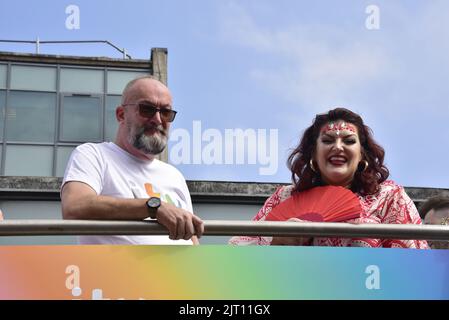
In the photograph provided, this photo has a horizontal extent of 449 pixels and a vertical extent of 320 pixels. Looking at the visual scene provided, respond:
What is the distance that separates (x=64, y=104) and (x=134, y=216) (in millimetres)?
19934

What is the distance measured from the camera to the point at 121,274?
288 cm

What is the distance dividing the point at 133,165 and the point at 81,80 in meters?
19.1

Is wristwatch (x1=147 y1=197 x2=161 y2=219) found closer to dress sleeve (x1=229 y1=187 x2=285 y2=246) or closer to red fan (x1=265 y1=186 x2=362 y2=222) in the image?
dress sleeve (x1=229 y1=187 x2=285 y2=246)

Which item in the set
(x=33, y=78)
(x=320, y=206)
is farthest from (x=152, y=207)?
(x=33, y=78)

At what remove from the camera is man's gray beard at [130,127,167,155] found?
3617 millimetres

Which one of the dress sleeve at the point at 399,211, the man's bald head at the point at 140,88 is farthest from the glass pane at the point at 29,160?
the dress sleeve at the point at 399,211

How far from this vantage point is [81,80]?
73.1ft

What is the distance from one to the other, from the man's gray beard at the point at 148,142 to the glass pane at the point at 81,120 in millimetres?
18628

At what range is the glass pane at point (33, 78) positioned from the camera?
2222 centimetres

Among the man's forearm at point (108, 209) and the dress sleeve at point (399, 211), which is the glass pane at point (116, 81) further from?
the man's forearm at point (108, 209)

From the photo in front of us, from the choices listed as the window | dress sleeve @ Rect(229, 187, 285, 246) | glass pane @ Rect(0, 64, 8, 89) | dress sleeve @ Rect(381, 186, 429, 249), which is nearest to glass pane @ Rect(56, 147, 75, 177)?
the window
